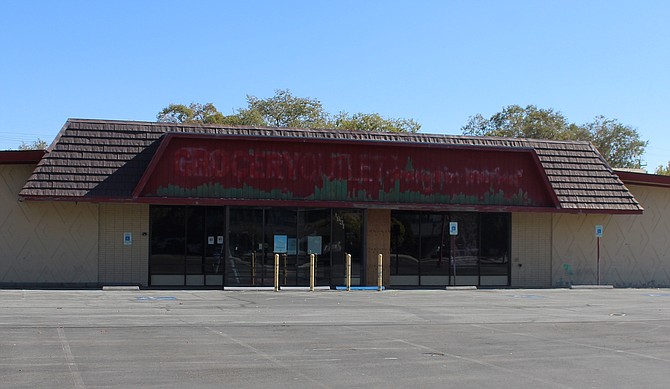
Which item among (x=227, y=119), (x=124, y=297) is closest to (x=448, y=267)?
(x=124, y=297)

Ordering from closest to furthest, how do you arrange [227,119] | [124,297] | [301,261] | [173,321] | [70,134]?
[173,321] → [124,297] → [70,134] → [301,261] → [227,119]

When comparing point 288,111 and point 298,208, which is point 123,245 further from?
point 288,111

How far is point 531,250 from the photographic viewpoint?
103ft

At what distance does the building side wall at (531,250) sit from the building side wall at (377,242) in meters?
4.94

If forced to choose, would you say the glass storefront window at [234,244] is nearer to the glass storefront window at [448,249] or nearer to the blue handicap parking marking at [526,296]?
the glass storefront window at [448,249]

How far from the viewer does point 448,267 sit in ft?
101

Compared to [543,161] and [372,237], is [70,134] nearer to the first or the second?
[372,237]

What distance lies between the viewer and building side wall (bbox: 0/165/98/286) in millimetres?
26891

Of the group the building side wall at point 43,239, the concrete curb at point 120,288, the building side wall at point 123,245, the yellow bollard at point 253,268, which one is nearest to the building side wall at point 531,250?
the yellow bollard at point 253,268

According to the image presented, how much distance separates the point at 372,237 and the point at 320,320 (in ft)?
37.7

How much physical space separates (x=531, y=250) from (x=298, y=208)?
9.20 meters

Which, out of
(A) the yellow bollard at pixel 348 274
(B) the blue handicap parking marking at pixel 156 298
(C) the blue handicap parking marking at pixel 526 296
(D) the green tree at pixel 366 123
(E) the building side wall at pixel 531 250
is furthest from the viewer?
(D) the green tree at pixel 366 123

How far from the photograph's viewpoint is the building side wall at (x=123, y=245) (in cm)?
2756

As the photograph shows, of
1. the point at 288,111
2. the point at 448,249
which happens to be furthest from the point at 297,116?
the point at 448,249
